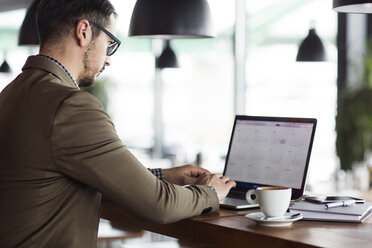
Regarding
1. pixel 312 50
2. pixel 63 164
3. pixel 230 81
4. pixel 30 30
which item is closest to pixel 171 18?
pixel 63 164

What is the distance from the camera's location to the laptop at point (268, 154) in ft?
7.63

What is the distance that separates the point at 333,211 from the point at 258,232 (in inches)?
14.9

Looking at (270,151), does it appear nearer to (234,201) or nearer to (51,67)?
(234,201)

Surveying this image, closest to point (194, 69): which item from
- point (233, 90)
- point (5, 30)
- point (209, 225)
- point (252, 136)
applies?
point (233, 90)

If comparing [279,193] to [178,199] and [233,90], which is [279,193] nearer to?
[178,199]

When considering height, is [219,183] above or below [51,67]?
below

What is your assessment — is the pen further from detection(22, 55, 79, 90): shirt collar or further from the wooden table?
detection(22, 55, 79, 90): shirt collar

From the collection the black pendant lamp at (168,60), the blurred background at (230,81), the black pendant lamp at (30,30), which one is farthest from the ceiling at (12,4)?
the black pendant lamp at (30,30)

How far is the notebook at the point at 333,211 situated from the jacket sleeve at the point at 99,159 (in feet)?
1.71

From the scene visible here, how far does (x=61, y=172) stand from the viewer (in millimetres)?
1822

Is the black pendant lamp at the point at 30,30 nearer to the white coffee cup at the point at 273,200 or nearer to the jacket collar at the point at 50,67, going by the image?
the jacket collar at the point at 50,67

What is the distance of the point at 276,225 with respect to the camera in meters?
1.91

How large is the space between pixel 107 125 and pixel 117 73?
25.1 ft

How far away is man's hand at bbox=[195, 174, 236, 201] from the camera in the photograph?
2.14 m
